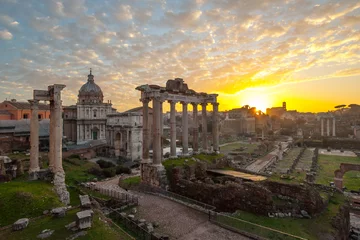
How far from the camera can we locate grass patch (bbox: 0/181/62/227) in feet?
33.7

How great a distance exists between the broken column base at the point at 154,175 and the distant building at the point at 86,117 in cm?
3381

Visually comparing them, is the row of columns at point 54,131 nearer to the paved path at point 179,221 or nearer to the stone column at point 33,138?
the stone column at point 33,138

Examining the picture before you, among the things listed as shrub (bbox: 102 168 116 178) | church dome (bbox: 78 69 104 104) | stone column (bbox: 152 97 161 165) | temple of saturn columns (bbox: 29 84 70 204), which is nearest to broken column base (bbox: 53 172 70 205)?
temple of saturn columns (bbox: 29 84 70 204)

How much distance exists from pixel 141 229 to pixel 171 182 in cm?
682

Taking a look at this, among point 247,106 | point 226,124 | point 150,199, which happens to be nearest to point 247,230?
point 150,199

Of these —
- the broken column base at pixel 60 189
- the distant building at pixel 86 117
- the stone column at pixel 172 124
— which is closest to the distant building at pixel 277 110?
the distant building at pixel 86 117

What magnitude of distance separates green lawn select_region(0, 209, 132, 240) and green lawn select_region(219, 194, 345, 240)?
5950mm

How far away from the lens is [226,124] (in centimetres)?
10169

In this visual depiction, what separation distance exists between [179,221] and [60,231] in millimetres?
6236

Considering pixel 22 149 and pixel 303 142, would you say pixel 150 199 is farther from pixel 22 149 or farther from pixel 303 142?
pixel 303 142

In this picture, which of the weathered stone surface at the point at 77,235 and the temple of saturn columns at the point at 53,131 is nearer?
the weathered stone surface at the point at 77,235

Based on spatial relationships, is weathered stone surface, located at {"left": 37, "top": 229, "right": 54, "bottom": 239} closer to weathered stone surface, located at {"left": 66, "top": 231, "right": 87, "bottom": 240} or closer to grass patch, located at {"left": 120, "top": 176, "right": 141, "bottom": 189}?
weathered stone surface, located at {"left": 66, "top": 231, "right": 87, "bottom": 240}

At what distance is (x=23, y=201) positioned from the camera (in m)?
11.2

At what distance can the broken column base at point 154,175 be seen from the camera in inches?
679
